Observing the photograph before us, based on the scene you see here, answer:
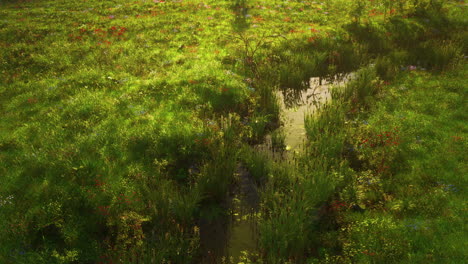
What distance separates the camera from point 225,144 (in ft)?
27.9

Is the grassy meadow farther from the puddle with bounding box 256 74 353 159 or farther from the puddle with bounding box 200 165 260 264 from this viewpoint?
the puddle with bounding box 256 74 353 159

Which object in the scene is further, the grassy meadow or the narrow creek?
the narrow creek

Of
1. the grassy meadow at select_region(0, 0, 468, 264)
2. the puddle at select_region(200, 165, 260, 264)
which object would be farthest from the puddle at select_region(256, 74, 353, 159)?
the puddle at select_region(200, 165, 260, 264)

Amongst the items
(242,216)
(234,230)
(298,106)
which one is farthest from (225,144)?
(298,106)

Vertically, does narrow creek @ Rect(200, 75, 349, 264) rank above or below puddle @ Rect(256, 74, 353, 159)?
below

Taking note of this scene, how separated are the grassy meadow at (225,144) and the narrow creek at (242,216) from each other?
0.39ft

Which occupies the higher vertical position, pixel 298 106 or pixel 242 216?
pixel 298 106

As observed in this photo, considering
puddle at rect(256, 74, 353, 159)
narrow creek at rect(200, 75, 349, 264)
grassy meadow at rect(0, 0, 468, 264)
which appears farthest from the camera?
puddle at rect(256, 74, 353, 159)

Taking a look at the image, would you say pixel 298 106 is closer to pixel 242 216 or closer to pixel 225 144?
pixel 225 144

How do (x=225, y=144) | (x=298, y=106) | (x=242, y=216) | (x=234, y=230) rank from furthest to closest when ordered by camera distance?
(x=298, y=106), (x=225, y=144), (x=242, y=216), (x=234, y=230)

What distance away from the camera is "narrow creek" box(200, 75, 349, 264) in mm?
6129

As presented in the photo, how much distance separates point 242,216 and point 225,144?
230cm

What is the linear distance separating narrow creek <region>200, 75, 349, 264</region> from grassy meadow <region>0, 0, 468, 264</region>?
0.12m

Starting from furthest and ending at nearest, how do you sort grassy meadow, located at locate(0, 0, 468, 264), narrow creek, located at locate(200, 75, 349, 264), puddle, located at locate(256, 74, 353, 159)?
1. puddle, located at locate(256, 74, 353, 159)
2. narrow creek, located at locate(200, 75, 349, 264)
3. grassy meadow, located at locate(0, 0, 468, 264)
